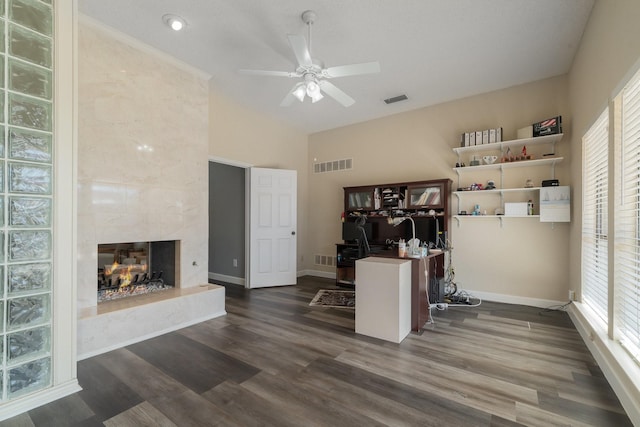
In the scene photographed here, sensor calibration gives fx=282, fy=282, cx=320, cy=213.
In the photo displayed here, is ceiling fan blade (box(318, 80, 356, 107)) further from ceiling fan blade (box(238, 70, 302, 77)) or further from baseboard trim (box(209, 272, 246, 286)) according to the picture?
baseboard trim (box(209, 272, 246, 286))

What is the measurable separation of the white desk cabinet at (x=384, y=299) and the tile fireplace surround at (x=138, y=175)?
1805mm

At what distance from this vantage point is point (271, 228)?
202 inches

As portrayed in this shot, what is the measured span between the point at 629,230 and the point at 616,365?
0.94 meters

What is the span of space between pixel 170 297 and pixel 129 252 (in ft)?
3.10

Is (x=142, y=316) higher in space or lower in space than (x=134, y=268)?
lower

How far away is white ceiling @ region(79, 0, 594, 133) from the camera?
101 inches

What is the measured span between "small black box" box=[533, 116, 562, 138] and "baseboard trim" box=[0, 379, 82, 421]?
542 centimetres

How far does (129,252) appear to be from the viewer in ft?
11.6

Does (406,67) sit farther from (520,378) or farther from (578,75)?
(520,378)

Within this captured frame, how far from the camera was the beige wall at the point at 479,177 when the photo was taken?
3.81 metres

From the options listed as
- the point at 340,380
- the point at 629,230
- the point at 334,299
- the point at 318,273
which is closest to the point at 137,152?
the point at 340,380

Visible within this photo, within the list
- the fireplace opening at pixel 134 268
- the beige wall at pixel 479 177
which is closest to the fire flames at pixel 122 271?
the fireplace opening at pixel 134 268

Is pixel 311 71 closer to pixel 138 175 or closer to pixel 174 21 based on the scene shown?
pixel 174 21

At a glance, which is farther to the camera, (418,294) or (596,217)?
(418,294)
